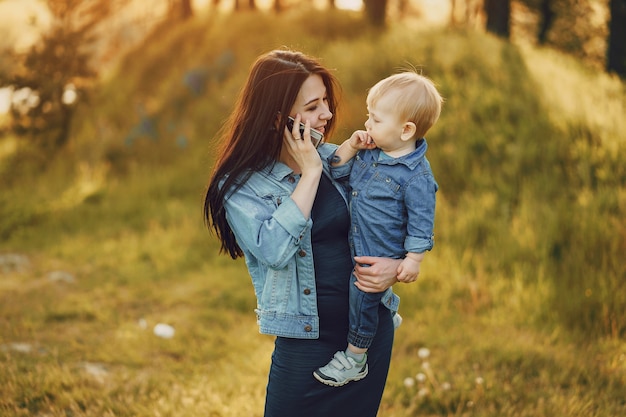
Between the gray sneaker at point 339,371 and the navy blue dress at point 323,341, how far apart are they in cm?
4

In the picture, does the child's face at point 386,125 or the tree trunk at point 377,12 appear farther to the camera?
the tree trunk at point 377,12

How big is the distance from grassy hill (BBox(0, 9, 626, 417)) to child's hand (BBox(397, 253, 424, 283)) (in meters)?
1.04

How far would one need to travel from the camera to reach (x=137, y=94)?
13.6 metres

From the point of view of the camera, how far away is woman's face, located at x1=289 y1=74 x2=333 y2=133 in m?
2.74

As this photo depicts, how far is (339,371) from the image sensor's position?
265 cm

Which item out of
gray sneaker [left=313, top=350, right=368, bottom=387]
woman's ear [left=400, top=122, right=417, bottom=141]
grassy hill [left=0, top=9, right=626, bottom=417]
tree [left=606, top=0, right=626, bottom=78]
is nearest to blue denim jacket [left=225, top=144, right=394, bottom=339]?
gray sneaker [left=313, top=350, right=368, bottom=387]

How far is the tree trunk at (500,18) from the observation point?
11812 mm

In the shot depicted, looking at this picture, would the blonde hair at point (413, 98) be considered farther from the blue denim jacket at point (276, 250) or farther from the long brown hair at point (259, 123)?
the blue denim jacket at point (276, 250)

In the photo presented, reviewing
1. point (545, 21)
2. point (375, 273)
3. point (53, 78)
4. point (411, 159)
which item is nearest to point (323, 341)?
point (375, 273)

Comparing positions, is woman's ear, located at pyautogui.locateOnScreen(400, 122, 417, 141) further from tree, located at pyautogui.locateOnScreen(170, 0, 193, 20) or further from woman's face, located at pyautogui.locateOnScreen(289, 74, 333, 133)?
tree, located at pyautogui.locateOnScreen(170, 0, 193, 20)

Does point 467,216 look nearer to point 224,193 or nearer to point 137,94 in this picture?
point 224,193

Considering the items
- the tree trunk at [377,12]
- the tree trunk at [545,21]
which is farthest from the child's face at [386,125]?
the tree trunk at [545,21]

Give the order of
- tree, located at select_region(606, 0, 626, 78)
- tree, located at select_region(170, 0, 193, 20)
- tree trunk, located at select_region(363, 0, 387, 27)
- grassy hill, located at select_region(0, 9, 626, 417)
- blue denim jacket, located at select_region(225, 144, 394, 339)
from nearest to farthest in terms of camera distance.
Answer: blue denim jacket, located at select_region(225, 144, 394, 339) → grassy hill, located at select_region(0, 9, 626, 417) → tree, located at select_region(606, 0, 626, 78) → tree trunk, located at select_region(363, 0, 387, 27) → tree, located at select_region(170, 0, 193, 20)

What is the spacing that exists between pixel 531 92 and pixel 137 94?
28.0 ft
